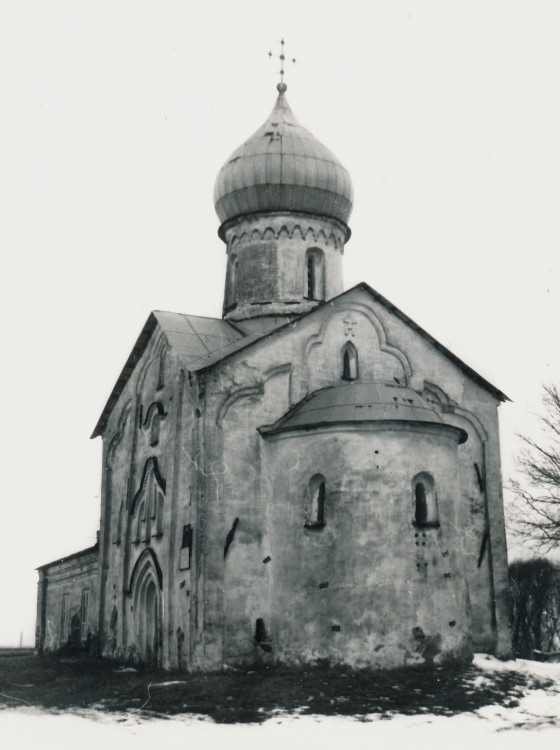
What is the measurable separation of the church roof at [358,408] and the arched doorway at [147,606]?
148 inches

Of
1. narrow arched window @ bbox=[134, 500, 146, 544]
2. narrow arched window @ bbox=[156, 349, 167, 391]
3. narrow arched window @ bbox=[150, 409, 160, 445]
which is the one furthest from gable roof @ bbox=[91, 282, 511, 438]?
narrow arched window @ bbox=[134, 500, 146, 544]

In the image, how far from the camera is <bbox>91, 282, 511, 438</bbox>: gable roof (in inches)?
692

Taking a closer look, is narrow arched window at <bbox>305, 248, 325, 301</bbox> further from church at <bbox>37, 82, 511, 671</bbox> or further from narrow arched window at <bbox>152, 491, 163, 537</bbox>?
narrow arched window at <bbox>152, 491, 163, 537</bbox>

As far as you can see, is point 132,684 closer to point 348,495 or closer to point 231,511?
point 231,511

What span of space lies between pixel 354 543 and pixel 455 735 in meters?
A: 4.71

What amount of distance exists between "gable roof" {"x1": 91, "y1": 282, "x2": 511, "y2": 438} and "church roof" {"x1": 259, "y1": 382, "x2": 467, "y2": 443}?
161cm

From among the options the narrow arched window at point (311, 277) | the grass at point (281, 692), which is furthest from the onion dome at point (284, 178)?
the grass at point (281, 692)

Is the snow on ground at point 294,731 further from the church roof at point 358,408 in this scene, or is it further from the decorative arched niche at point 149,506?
the decorative arched niche at point 149,506

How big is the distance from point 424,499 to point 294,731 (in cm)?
568

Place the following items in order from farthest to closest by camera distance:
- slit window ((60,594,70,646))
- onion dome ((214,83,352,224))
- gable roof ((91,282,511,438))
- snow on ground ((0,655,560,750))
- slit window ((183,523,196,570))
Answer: slit window ((60,594,70,646)) → onion dome ((214,83,352,224)) → gable roof ((91,282,511,438)) → slit window ((183,523,196,570)) → snow on ground ((0,655,560,750))

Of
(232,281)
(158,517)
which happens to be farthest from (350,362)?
(158,517)

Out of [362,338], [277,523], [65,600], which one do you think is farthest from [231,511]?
[65,600]

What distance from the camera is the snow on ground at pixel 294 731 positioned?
9742mm

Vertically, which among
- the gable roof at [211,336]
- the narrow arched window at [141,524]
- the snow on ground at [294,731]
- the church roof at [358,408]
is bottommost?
the snow on ground at [294,731]
